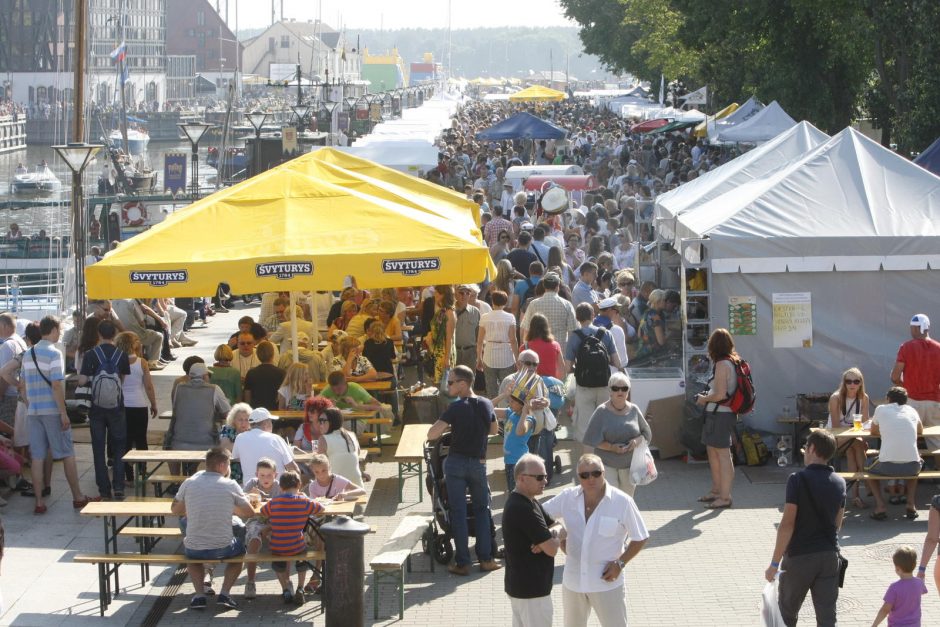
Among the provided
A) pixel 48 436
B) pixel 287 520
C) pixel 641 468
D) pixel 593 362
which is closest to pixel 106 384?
pixel 48 436

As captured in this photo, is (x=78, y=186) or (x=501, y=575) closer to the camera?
(x=501, y=575)

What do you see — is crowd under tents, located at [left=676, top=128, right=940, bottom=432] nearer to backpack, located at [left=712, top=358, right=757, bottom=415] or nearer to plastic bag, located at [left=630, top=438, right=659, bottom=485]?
backpack, located at [left=712, top=358, right=757, bottom=415]

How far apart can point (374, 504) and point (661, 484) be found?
2.67m

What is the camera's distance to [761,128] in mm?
31766

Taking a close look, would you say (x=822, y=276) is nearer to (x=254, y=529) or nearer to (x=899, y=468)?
(x=899, y=468)

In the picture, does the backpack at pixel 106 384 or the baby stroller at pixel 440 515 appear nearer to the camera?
the baby stroller at pixel 440 515

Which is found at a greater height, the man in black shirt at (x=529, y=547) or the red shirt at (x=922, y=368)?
the red shirt at (x=922, y=368)

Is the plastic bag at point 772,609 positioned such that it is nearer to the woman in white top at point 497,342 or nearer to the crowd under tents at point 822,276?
the crowd under tents at point 822,276

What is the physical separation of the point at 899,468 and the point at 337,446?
4.51m

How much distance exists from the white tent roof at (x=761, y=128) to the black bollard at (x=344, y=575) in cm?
2410

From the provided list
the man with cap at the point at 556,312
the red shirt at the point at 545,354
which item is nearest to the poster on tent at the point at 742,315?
the man with cap at the point at 556,312

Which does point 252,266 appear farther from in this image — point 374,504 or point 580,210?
point 580,210

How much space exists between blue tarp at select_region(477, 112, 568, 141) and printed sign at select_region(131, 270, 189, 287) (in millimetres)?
23506

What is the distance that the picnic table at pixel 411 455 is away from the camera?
11.4 metres
